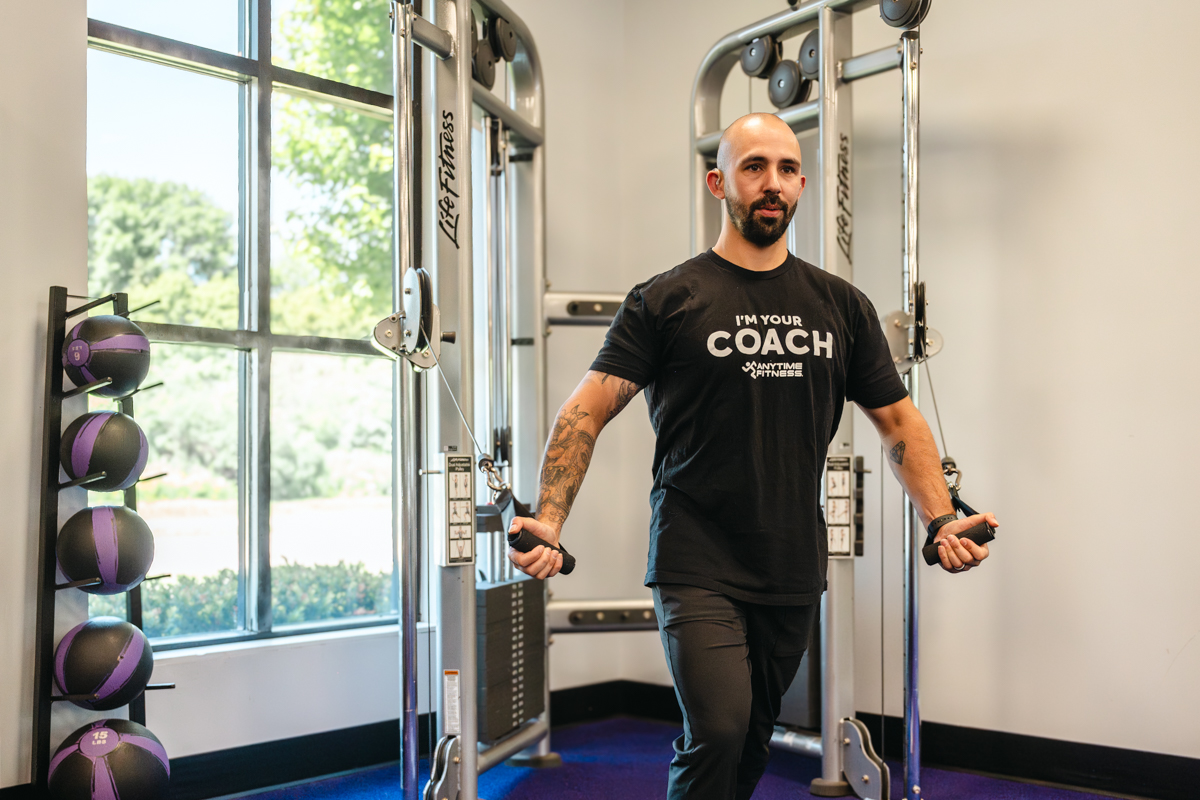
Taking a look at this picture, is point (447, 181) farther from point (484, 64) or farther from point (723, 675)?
point (723, 675)

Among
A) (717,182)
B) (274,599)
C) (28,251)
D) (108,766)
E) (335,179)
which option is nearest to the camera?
(717,182)

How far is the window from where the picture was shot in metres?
3.21

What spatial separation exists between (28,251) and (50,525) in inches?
29.7

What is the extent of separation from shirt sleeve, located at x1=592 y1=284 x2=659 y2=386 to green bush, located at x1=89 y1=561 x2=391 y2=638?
1.91 meters

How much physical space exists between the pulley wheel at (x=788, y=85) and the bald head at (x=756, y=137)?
1431 millimetres

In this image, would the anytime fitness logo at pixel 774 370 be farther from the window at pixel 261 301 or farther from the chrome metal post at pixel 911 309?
the window at pixel 261 301

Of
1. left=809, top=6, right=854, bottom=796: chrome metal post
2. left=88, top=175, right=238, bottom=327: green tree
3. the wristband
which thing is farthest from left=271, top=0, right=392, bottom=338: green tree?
the wristband

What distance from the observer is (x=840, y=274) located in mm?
3035

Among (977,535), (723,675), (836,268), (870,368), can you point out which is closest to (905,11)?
(836,268)

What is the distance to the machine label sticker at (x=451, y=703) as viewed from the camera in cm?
267

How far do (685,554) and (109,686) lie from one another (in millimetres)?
1589

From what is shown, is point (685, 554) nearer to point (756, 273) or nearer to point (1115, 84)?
point (756, 273)

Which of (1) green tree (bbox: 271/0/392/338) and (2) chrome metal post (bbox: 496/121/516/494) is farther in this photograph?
(1) green tree (bbox: 271/0/392/338)

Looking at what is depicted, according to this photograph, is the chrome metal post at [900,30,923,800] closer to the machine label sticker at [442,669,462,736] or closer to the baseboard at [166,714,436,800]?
the machine label sticker at [442,669,462,736]
